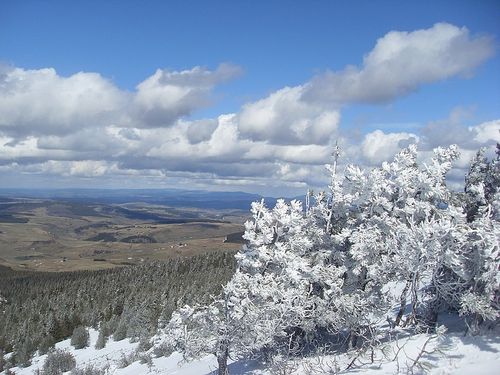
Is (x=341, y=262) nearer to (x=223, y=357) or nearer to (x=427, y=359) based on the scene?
(x=427, y=359)

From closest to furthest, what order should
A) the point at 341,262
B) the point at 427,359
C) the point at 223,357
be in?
the point at 427,359
the point at 223,357
the point at 341,262

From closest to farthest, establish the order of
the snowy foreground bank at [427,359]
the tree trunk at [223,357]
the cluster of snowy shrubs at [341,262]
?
1. the snowy foreground bank at [427,359]
2. the cluster of snowy shrubs at [341,262]
3. the tree trunk at [223,357]

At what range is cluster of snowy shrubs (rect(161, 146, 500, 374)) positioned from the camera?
24.8 meters

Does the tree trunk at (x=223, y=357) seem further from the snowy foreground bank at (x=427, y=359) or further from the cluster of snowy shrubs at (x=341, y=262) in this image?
the snowy foreground bank at (x=427, y=359)

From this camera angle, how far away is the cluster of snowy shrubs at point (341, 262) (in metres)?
24.8

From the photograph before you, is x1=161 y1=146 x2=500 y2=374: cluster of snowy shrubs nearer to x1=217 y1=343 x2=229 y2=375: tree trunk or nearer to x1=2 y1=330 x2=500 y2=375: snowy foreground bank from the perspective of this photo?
x1=217 y1=343 x2=229 y2=375: tree trunk

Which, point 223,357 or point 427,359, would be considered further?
point 223,357

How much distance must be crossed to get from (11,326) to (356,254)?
7511 cm

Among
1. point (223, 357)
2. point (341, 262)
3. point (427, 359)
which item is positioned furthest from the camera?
point (341, 262)

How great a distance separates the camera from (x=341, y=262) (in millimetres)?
27453

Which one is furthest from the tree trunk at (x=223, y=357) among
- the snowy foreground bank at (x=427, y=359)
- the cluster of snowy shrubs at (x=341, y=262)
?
the snowy foreground bank at (x=427, y=359)

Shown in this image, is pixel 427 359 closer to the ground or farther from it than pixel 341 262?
closer to the ground

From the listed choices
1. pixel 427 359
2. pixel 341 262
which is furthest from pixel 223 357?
pixel 427 359

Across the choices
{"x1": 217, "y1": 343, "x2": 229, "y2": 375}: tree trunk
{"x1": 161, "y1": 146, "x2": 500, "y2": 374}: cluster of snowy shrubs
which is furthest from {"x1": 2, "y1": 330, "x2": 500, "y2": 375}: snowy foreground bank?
{"x1": 217, "y1": 343, "x2": 229, "y2": 375}: tree trunk
